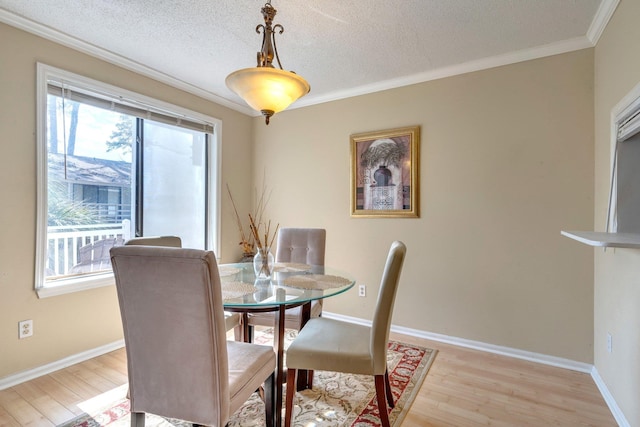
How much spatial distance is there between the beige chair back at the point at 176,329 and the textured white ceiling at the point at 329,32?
5.38 ft

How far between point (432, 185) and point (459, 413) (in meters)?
1.78

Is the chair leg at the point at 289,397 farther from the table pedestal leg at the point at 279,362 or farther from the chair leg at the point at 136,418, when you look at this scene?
the chair leg at the point at 136,418

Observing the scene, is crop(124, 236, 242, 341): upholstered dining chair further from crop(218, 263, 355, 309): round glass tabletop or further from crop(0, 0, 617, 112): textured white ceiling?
crop(0, 0, 617, 112): textured white ceiling

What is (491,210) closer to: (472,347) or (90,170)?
(472,347)

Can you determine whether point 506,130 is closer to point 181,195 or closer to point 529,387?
point 529,387

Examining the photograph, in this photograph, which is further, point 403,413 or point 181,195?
point 181,195

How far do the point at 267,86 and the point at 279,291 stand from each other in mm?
1110

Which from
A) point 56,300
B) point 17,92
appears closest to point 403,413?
point 56,300

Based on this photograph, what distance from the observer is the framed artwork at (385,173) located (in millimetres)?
2916

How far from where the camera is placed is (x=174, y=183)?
323 cm

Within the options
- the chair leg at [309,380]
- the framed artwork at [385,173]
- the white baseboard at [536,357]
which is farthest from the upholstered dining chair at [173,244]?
the framed artwork at [385,173]

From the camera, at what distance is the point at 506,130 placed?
2.53 m

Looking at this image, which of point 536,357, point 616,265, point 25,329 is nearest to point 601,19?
point 616,265

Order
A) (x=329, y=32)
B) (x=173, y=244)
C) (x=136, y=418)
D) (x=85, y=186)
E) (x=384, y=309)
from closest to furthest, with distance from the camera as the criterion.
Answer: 1. (x=136, y=418)
2. (x=384, y=309)
3. (x=329, y=32)
4. (x=173, y=244)
5. (x=85, y=186)
